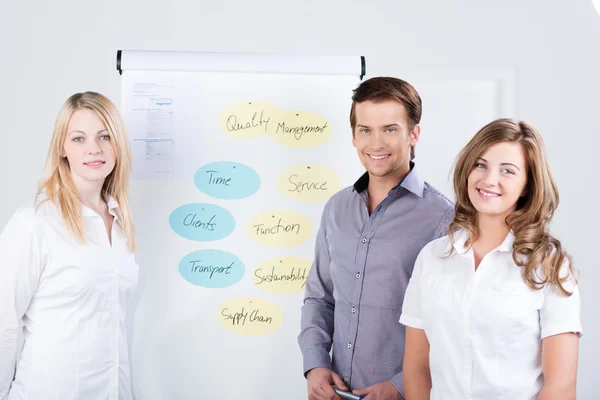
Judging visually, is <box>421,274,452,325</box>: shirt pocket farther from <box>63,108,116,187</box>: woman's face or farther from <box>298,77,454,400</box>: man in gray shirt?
<box>63,108,116,187</box>: woman's face

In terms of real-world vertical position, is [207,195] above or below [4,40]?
below

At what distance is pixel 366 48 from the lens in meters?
2.79

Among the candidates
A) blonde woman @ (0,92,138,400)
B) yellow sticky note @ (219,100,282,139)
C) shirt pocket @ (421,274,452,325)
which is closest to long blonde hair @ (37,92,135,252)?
blonde woman @ (0,92,138,400)

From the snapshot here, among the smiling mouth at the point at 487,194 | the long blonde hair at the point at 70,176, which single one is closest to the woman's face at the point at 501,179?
the smiling mouth at the point at 487,194

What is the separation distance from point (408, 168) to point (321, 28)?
4.42 ft

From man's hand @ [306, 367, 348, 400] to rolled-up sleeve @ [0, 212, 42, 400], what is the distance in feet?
2.76

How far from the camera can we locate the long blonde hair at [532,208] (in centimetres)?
128

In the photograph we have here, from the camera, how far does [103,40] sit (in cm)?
272

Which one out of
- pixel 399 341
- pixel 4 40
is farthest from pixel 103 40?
pixel 399 341

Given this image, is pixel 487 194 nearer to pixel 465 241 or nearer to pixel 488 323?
pixel 465 241

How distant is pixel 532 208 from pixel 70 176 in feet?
4.30

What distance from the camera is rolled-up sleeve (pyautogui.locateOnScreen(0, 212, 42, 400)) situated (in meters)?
1.51

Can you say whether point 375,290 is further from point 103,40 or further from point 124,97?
point 103,40

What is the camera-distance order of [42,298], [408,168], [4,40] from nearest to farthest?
[42,298] → [408,168] → [4,40]
